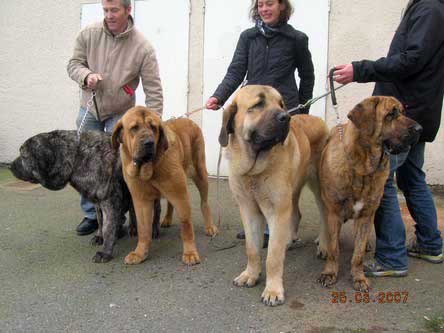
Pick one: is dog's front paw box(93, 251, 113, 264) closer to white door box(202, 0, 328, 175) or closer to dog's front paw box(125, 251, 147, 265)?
dog's front paw box(125, 251, 147, 265)

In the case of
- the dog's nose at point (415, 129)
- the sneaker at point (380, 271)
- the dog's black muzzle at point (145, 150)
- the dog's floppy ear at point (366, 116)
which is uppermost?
the dog's floppy ear at point (366, 116)

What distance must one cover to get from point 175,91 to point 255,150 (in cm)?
492

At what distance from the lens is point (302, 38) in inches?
165

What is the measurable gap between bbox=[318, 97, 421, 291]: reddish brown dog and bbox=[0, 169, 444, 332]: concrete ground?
33 cm

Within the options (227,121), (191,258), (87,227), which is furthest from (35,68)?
(227,121)

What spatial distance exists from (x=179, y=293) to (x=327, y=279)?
1.22 metres

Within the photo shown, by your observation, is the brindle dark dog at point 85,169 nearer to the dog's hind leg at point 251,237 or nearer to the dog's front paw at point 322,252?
the dog's hind leg at point 251,237

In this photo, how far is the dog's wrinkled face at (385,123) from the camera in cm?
326

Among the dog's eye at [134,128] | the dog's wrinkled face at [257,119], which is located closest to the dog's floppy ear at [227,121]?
the dog's wrinkled face at [257,119]

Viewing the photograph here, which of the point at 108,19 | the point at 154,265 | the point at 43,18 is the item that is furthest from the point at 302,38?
the point at 43,18

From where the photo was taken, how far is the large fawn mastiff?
3.12 meters

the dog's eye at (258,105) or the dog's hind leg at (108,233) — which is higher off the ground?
the dog's eye at (258,105)

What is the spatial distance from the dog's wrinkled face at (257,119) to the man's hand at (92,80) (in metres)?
1.61

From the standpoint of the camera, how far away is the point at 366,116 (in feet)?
10.9
